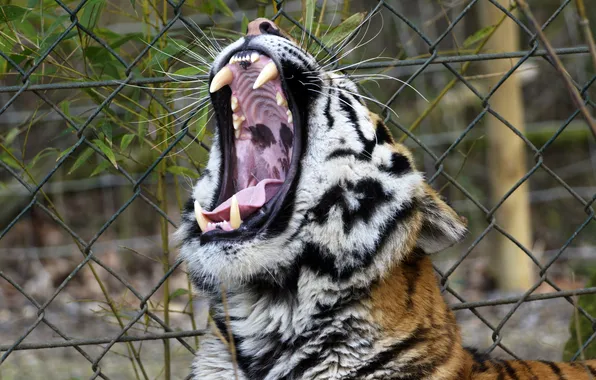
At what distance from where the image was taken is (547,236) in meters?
7.02

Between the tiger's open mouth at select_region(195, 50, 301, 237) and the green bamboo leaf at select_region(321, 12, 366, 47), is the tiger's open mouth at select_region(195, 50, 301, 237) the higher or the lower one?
the lower one

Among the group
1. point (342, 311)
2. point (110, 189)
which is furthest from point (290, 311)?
point (110, 189)

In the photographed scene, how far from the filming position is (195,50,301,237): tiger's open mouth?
2.07 metres

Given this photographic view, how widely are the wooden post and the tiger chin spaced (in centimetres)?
317

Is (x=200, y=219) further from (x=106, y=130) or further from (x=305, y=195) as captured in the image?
(x=106, y=130)

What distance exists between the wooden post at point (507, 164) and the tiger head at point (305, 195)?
3.15 m

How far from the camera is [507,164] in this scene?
5586 millimetres

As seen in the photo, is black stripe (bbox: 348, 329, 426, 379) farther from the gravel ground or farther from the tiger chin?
the gravel ground

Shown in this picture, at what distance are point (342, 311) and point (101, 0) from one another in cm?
114

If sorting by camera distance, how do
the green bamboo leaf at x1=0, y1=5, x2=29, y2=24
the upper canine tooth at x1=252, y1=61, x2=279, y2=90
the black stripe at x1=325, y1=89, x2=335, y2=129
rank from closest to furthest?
1. the upper canine tooth at x1=252, y1=61, x2=279, y2=90
2. the black stripe at x1=325, y1=89, x2=335, y2=129
3. the green bamboo leaf at x1=0, y1=5, x2=29, y2=24

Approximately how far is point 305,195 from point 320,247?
0.48 ft

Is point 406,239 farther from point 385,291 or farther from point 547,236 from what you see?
point 547,236

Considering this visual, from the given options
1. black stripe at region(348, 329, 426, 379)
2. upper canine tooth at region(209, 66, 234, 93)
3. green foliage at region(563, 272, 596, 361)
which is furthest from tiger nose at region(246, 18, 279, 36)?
green foliage at region(563, 272, 596, 361)

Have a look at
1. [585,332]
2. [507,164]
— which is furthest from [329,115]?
[507,164]
